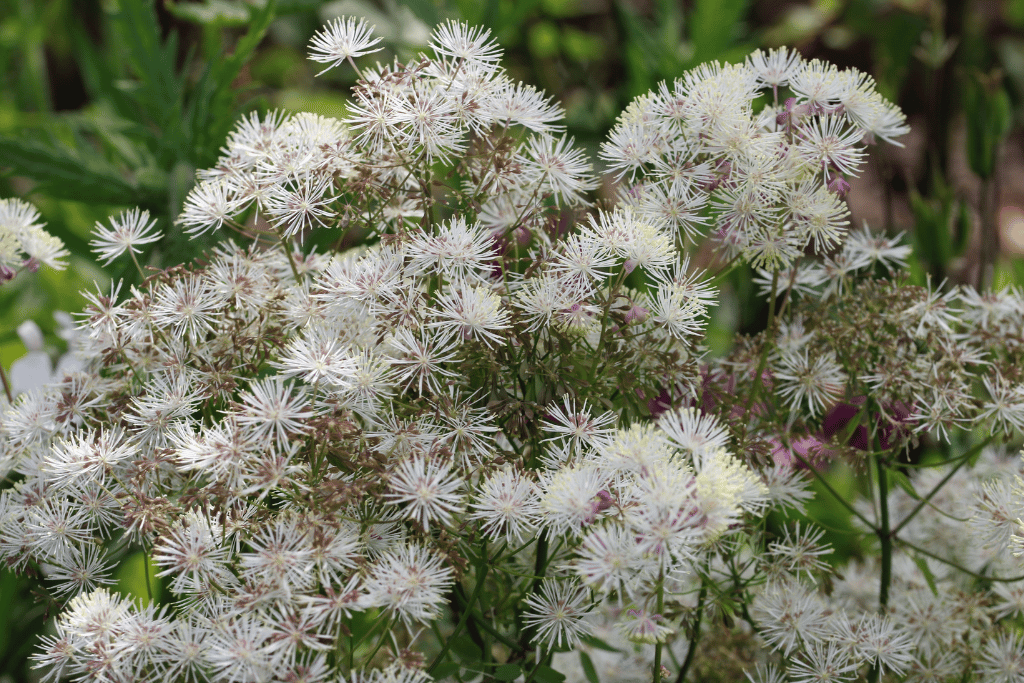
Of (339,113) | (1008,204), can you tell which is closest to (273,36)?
(339,113)

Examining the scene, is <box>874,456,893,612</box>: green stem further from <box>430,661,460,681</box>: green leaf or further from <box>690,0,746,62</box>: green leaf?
<box>690,0,746,62</box>: green leaf

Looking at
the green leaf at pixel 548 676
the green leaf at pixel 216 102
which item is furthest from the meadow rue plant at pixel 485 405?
the green leaf at pixel 216 102

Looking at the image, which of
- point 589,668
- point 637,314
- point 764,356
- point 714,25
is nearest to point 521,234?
point 637,314

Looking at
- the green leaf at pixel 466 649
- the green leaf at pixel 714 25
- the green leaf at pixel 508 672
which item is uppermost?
the green leaf at pixel 714 25

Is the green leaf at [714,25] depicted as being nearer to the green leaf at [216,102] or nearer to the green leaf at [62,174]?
the green leaf at [216,102]

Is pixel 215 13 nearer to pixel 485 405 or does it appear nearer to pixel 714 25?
pixel 714 25

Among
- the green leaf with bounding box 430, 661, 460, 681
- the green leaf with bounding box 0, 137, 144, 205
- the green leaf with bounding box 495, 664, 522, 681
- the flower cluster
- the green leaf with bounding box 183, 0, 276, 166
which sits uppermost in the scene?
the green leaf with bounding box 183, 0, 276, 166

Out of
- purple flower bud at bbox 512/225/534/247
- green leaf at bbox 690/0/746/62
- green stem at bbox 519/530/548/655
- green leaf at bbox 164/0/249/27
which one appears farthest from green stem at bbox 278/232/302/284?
green leaf at bbox 690/0/746/62

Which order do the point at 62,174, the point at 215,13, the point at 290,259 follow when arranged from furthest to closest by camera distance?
the point at 215,13, the point at 62,174, the point at 290,259
